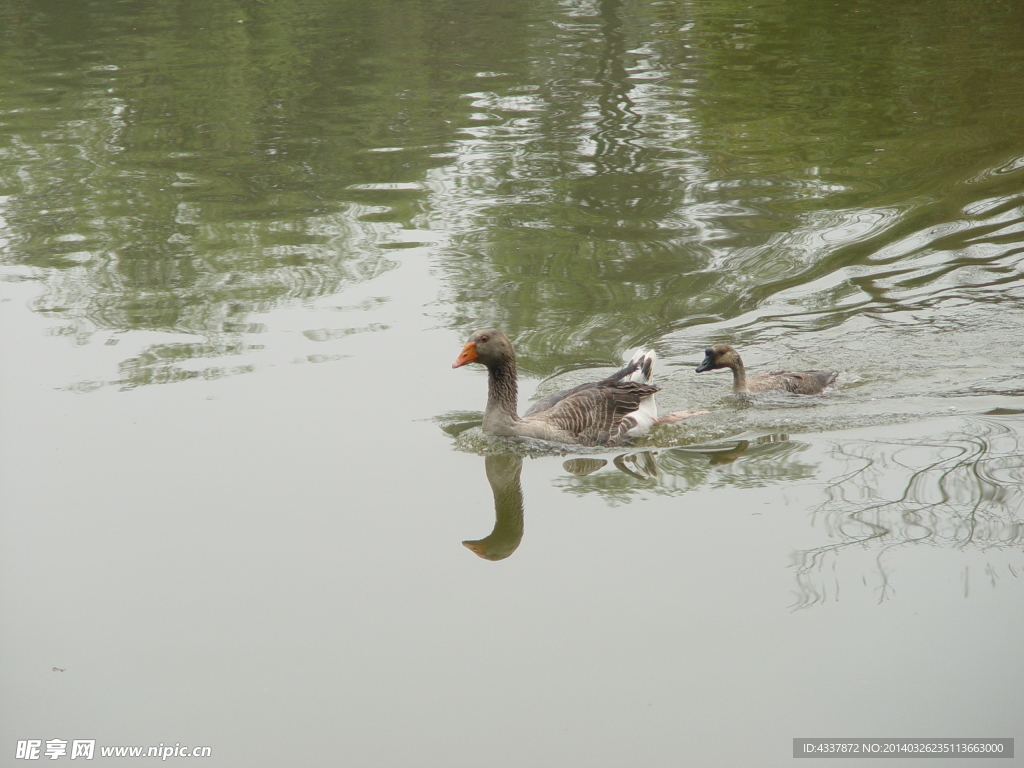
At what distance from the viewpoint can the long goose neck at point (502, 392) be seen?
927 centimetres

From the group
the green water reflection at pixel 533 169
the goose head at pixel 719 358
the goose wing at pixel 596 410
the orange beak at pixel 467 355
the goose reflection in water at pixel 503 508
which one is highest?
the green water reflection at pixel 533 169

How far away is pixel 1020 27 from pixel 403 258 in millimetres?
20264

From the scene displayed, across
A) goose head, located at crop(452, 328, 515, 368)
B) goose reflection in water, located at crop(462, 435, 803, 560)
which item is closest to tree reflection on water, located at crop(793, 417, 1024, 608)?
goose reflection in water, located at crop(462, 435, 803, 560)

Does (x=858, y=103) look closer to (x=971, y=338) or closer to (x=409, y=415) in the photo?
(x=971, y=338)

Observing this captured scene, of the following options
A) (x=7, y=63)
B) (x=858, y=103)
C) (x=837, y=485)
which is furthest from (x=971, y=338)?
(x=7, y=63)

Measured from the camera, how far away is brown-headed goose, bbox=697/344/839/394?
9.93m

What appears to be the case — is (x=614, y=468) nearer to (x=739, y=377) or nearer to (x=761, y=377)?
(x=739, y=377)

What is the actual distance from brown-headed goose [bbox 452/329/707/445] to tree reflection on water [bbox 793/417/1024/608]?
1.86 meters

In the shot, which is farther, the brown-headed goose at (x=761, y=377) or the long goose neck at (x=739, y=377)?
the long goose neck at (x=739, y=377)

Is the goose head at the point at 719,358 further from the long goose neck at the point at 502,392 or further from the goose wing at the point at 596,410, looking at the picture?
→ the long goose neck at the point at 502,392

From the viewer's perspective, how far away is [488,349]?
30.1 ft

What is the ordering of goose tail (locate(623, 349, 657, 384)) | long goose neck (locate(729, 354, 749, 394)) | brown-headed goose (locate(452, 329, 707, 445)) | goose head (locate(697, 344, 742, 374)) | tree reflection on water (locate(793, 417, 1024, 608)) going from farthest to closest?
1. long goose neck (locate(729, 354, 749, 394))
2. goose head (locate(697, 344, 742, 374))
3. goose tail (locate(623, 349, 657, 384))
4. brown-headed goose (locate(452, 329, 707, 445))
5. tree reflection on water (locate(793, 417, 1024, 608))

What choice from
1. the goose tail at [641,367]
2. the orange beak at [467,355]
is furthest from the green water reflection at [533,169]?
the orange beak at [467,355]

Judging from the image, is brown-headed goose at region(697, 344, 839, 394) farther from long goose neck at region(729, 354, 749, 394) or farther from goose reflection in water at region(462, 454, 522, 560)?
goose reflection in water at region(462, 454, 522, 560)
